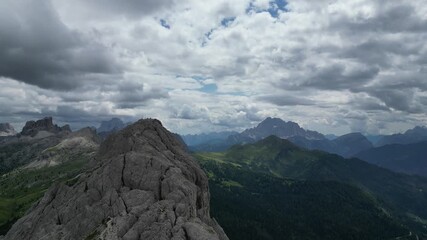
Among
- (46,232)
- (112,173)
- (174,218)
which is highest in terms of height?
(112,173)

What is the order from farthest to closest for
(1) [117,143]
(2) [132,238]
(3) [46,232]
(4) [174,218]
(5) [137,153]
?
(1) [117,143] → (5) [137,153] → (3) [46,232] → (4) [174,218] → (2) [132,238]

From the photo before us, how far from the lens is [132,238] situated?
300 ft

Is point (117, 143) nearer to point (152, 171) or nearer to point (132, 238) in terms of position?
point (152, 171)

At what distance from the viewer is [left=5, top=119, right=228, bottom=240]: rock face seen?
9469 centimetres

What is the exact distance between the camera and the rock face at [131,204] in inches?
3728

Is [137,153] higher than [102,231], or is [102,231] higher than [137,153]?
[137,153]

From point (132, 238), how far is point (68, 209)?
27783mm

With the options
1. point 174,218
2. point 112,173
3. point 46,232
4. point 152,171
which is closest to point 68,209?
point 46,232

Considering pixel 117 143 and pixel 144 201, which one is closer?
pixel 144 201

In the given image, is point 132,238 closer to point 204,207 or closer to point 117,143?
point 204,207

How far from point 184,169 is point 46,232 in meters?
43.2

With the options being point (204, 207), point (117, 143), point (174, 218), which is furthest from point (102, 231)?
point (117, 143)

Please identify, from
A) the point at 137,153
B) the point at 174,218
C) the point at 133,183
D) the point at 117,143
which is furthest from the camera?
the point at 117,143

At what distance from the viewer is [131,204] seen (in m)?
105
